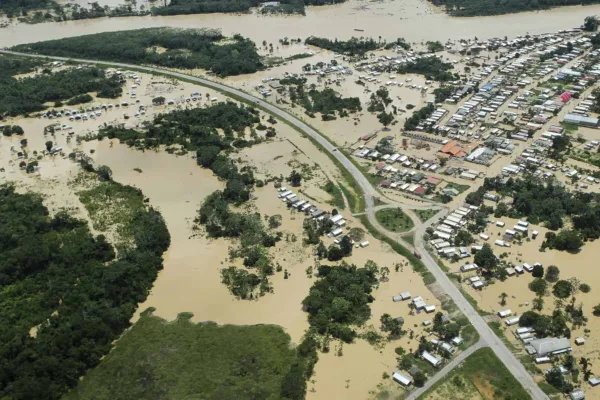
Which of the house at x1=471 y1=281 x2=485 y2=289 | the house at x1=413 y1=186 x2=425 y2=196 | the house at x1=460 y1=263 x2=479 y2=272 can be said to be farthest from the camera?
the house at x1=413 y1=186 x2=425 y2=196

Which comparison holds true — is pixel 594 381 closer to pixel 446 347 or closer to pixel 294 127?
pixel 446 347

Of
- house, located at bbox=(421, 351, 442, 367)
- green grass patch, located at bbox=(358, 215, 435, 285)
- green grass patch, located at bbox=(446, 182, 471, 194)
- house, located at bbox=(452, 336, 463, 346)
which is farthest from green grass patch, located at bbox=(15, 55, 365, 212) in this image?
house, located at bbox=(421, 351, 442, 367)

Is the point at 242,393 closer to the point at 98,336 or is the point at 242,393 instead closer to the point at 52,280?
the point at 98,336

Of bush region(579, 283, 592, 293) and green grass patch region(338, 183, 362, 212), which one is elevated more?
green grass patch region(338, 183, 362, 212)

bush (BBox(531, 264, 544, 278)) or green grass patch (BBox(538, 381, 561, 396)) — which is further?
bush (BBox(531, 264, 544, 278))

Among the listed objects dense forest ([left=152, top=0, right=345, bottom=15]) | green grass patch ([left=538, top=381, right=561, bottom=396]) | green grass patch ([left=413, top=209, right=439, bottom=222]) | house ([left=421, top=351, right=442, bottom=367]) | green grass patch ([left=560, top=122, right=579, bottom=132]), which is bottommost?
green grass patch ([left=538, top=381, right=561, bottom=396])

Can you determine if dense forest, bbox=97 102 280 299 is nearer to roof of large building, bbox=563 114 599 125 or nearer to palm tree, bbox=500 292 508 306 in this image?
palm tree, bbox=500 292 508 306

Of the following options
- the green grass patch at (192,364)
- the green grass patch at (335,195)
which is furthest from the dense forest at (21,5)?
the green grass patch at (192,364)
